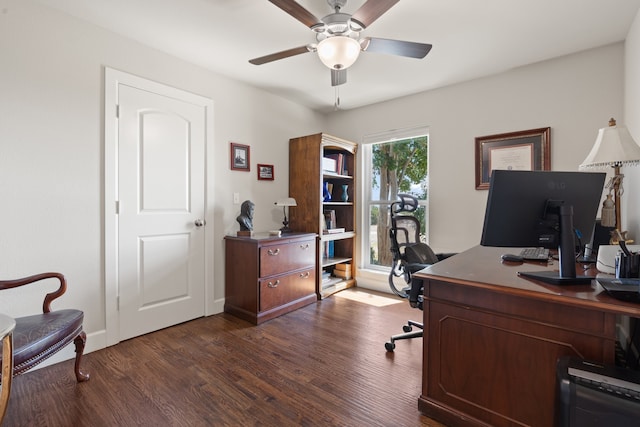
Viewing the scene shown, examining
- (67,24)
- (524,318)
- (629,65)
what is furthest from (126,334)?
(629,65)

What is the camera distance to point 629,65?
7.28 feet

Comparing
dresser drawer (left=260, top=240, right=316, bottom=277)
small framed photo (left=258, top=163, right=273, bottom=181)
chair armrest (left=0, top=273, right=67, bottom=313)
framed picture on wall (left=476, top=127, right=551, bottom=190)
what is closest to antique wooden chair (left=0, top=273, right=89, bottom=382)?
chair armrest (left=0, top=273, right=67, bottom=313)

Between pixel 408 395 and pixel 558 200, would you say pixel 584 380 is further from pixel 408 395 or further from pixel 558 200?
pixel 408 395

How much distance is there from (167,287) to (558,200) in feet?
9.48

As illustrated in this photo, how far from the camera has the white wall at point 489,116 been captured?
2496 mm

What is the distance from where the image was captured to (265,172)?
3.45m

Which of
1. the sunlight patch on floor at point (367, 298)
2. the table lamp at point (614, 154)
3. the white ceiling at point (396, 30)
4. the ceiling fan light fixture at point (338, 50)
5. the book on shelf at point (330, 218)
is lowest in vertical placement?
the sunlight patch on floor at point (367, 298)

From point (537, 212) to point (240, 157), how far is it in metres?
2.71

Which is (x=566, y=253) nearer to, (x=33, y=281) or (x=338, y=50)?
(x=338, y=50)

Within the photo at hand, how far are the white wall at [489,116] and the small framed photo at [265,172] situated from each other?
4.45 ft

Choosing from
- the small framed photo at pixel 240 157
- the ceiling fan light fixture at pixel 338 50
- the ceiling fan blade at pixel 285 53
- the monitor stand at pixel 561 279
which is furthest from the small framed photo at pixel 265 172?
the monitor stand at pixel 561 279

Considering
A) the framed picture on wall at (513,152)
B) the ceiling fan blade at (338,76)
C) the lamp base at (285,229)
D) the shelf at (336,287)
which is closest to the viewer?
the ceiling fan blade at (338,76)

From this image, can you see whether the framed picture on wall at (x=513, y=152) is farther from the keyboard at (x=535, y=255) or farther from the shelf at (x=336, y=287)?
the shelf at (x=336, y=287)

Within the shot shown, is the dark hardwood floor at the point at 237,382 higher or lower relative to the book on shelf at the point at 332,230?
lower
